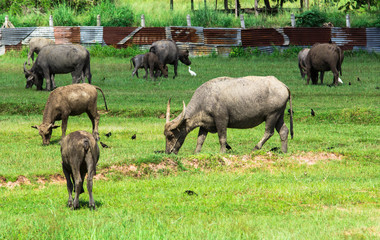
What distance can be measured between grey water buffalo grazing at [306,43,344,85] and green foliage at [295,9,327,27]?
47.1 ft

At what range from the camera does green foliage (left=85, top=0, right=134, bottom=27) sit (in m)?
42.3

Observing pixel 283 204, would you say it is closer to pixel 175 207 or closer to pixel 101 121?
pixel 175 207

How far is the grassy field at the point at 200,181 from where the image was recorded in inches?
305

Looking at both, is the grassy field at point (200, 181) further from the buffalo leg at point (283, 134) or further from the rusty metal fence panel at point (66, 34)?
the rusty metal fence panel at point (66, 34)

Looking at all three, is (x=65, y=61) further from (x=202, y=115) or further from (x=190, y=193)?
(x=190, y=193)

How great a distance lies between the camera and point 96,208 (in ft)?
28.8

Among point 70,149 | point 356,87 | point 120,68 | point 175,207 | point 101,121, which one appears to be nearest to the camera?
point 70,149

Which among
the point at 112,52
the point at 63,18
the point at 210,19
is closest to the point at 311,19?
the point at 210,19

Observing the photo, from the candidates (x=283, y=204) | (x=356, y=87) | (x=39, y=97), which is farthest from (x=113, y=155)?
(x=356, y=87)

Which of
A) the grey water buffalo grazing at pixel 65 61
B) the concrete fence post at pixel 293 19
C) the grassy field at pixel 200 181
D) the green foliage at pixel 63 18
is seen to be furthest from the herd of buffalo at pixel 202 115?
the green foliage at pixel 63 18

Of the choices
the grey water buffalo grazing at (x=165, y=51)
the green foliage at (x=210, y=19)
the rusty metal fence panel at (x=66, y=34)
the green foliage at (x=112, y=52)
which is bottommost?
the green foliage at (x=112, y=52)

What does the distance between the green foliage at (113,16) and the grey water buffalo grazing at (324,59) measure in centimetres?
1832

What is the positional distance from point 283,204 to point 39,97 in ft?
53.5

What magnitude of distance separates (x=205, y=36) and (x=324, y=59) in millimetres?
13034
